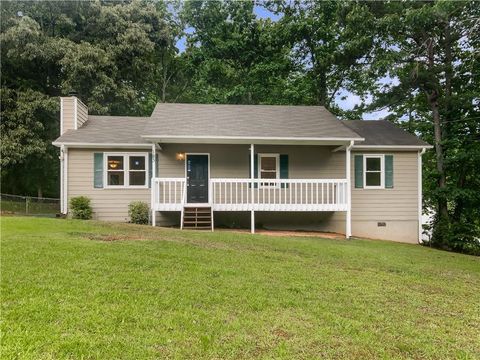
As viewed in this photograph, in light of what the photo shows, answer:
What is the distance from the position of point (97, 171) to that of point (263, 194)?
5.86 metres

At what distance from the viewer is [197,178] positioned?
12.7 m

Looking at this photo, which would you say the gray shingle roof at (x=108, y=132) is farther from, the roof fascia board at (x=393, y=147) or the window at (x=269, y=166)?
the roof fascia board at (x=393, y=147)

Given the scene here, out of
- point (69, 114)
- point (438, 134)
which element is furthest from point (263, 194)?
point (438, 134)

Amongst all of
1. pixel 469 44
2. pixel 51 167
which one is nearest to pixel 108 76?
pixel 51 167

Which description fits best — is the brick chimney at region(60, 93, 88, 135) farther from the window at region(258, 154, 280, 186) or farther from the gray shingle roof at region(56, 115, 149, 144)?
the window at region(258, 154, 280, 186)

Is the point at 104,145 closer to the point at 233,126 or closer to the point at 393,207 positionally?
the point at 233,126

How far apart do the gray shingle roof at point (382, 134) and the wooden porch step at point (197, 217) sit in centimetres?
615

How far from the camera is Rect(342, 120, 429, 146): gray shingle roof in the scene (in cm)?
1292

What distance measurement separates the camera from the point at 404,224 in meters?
13.0

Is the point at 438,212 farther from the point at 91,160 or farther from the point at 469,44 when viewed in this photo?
the point at 91,160

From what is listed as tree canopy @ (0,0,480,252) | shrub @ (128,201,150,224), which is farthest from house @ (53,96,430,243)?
tree canopy @ (0,0,480,252)

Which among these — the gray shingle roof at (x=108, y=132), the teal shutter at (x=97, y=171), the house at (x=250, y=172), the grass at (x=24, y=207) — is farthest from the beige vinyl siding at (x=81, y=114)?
the grass at (x=24, y=207)

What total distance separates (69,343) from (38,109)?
57.8ft

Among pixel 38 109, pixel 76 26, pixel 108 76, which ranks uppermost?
pixel 76 26
